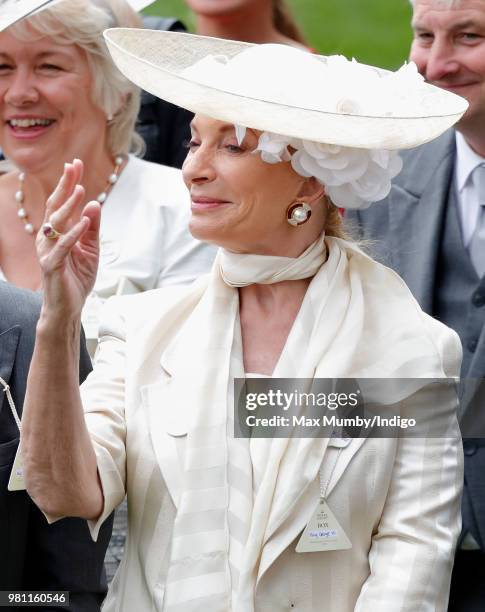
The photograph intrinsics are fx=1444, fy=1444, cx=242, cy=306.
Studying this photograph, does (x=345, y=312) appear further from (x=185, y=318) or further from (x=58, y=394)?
(x=58, y=394)

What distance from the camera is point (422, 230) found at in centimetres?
407

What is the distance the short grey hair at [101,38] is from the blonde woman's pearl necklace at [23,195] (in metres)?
0.05

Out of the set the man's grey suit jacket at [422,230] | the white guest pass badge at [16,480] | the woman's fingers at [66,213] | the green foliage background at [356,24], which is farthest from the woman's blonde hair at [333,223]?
the green foliage background at [356,24]

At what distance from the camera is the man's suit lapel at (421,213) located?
3.97 m

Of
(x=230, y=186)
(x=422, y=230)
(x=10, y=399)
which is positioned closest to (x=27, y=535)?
(x=10, y=399)

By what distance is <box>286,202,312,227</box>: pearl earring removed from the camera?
3135 mm

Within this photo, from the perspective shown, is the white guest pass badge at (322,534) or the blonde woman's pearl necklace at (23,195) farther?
the blonde woman's pearl necklace at (23,195)

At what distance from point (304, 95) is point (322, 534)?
36.4 inches

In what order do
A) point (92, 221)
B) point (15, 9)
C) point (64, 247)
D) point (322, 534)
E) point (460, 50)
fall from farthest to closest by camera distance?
point (460, 50) → point (15, 9) → point (322, 534) → point (92, 221) → point (64, 247)

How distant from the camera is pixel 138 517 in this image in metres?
3.00

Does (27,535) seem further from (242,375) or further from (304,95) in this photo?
(304,95)

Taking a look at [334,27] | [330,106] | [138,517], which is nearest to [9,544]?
[138,517]

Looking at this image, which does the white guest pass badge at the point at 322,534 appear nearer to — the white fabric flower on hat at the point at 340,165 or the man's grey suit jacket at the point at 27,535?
the man's grey suit jacket at the point at 27,535

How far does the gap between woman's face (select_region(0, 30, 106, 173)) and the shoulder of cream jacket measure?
1.58 meters
